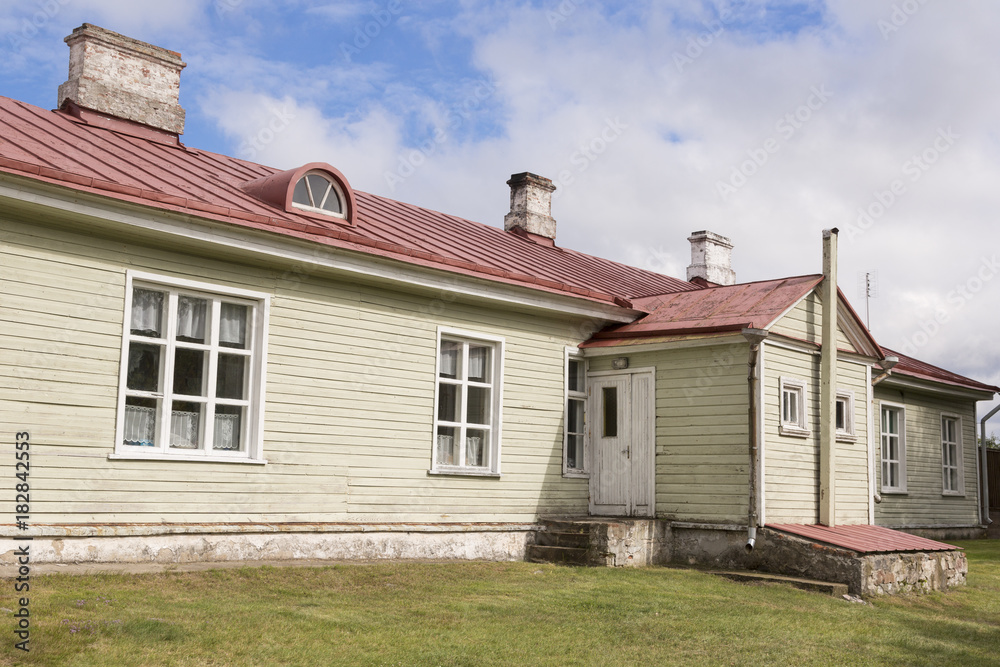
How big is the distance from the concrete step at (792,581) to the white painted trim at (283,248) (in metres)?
4.15

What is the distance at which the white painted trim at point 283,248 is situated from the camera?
8758mm

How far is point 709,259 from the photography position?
2342 centimetres

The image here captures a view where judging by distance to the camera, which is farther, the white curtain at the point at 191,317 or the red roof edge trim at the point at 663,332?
the red roof edge trim at the point at 663,332

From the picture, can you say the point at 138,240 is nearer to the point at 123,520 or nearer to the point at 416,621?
the point at 123,520

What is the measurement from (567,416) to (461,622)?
599cm

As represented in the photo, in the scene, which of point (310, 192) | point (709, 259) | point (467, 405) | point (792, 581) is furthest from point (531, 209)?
point (792, 581)

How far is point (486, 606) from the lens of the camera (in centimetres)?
875

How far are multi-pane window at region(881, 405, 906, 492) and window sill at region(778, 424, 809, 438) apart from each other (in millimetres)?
6955

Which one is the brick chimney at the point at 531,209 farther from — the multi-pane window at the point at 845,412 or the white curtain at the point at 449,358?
the multi-pane window at the point at 845,412

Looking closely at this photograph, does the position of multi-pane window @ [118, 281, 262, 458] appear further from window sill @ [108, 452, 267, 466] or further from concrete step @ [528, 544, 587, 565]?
concrete step @ [528, 544, 587, 565]

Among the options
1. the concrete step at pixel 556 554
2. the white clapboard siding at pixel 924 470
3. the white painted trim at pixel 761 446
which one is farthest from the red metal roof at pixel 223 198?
the white clapboard siding at pixel 924 470

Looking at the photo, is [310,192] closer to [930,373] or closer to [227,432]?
[227,432]

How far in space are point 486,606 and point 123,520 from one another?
3622 mm

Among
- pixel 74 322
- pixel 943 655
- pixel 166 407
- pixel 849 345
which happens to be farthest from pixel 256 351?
pixel 849 345
